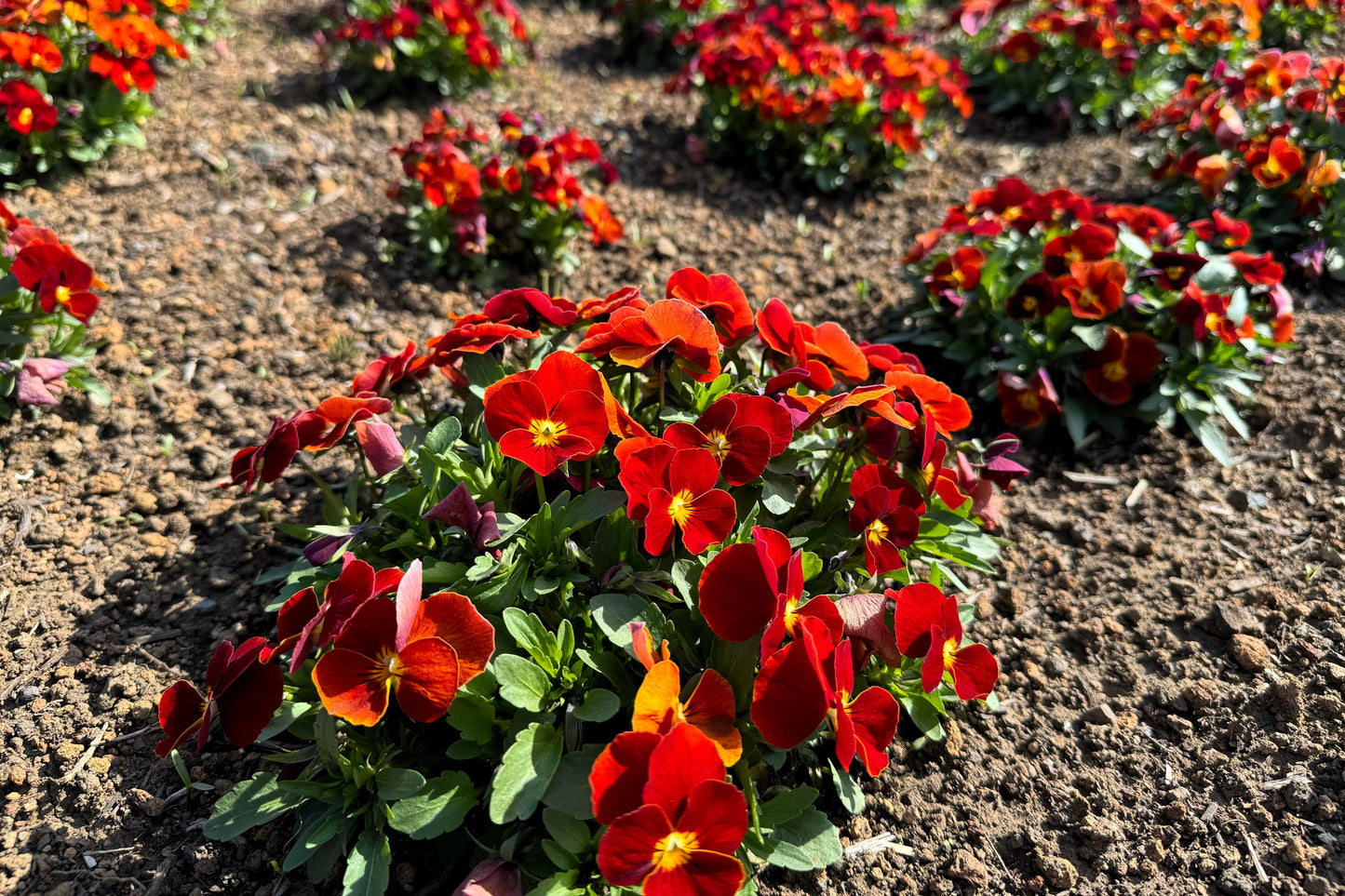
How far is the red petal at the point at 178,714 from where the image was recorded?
1.57m

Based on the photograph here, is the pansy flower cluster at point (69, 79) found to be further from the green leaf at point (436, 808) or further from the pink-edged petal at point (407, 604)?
the green leaf at point (436, 808)

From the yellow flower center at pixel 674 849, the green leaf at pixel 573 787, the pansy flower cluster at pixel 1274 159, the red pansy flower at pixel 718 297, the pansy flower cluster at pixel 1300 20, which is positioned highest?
the pansy flower cluster at pixel 1300 20

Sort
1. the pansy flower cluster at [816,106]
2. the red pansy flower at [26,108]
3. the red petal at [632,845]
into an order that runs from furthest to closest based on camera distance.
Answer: the pansy flower cluster at [816,106], the red pansy flower at [26,108], the red petal at [632,845]

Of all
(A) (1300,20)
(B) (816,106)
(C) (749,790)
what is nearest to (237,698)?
(C) (749,790)

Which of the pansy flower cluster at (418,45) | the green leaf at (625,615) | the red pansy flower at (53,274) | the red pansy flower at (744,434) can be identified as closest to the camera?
the green leaf at (625,615)

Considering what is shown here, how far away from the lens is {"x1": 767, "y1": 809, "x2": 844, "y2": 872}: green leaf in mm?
1607

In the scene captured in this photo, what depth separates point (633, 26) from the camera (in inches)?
242

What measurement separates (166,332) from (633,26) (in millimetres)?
4349

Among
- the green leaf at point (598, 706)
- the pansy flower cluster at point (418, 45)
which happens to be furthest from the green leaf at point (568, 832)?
the pansy flower cluster at point (418, 45)

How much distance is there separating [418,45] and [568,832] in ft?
15.6

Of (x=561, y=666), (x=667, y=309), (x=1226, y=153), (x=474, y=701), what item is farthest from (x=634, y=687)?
(x=1226, y=153)

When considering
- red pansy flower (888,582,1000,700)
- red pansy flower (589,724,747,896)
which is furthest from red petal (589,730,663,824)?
red pansy flower (888,582,1000,700)

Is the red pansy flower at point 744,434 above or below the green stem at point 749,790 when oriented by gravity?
above

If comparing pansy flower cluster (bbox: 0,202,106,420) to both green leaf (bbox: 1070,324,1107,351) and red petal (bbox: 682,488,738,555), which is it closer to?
red petal (bbox: 682,488,738,555)
